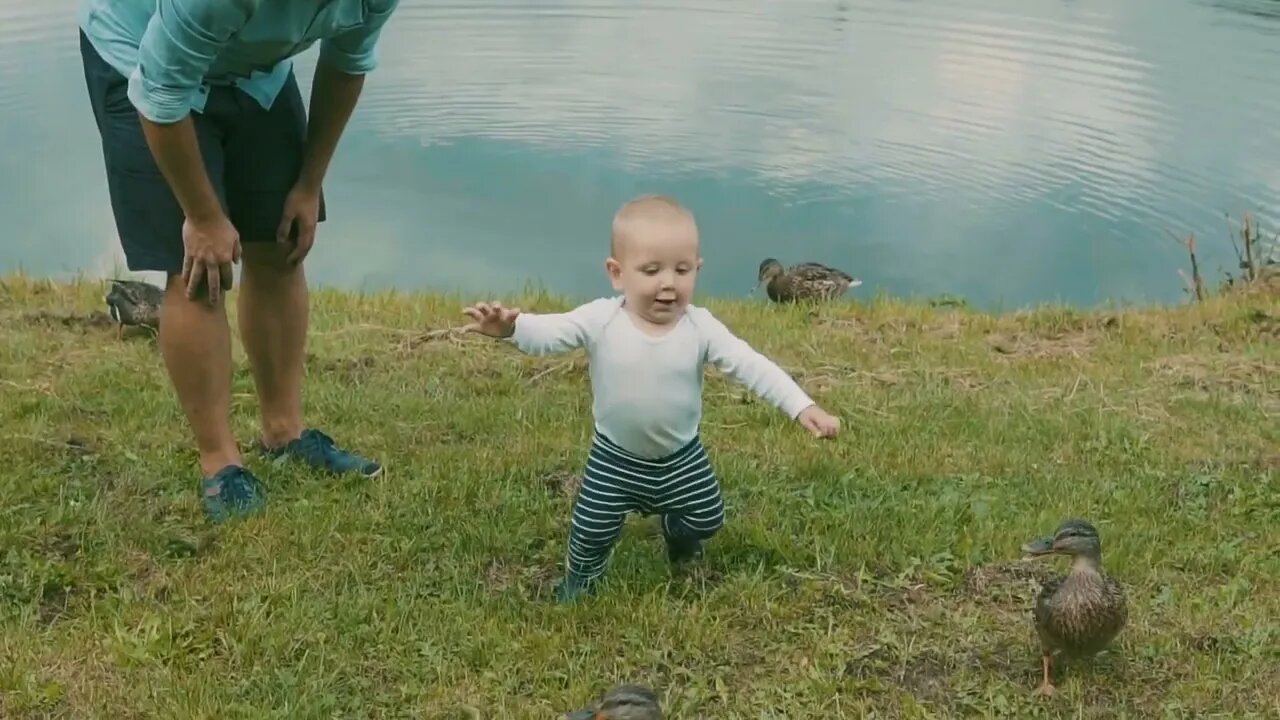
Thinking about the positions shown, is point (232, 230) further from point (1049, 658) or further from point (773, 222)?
point (773, 222)

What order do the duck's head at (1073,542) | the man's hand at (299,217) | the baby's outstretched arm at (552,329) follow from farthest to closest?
the man's hand at (299,217) → the duck's head at (1073,542) → the baby's outstretched arm at (552,329)

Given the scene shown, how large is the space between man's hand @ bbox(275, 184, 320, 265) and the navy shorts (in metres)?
0.09

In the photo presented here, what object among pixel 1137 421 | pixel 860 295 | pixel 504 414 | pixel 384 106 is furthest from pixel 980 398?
pixel 384 106

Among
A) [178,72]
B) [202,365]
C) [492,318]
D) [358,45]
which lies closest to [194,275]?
[202,365]

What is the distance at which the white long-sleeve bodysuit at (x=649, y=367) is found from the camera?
340 centimetres

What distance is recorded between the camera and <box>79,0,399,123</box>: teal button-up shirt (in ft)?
11.4

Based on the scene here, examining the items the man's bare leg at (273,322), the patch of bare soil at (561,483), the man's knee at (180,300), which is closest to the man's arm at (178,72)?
the man's knee at (180,300)

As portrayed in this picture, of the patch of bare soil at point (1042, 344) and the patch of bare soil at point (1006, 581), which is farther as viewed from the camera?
the patch of bare soil at point (1042, 344)

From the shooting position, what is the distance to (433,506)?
4.24 m

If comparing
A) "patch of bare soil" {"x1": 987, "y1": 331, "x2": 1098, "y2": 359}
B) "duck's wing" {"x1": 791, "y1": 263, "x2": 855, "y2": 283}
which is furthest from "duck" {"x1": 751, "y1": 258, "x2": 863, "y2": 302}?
"patch of bare soil" {"x1": 987, "y1": 331, "x2": 1098, "y2": 359}

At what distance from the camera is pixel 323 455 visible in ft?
14.7

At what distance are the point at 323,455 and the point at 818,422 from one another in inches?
74.4

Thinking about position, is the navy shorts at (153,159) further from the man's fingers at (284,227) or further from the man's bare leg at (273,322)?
the man's bare leg at (273,322)

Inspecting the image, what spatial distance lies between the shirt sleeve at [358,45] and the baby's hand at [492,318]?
43.7 inches
